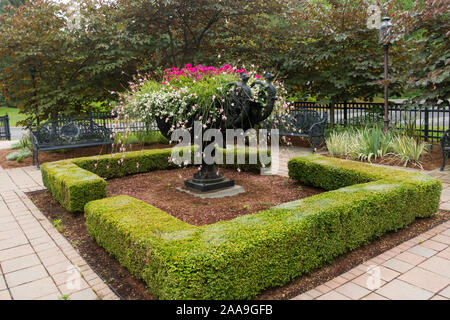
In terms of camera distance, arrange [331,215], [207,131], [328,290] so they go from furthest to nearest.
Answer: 1. [207,131]
2. [331,215]
3. [328,290]

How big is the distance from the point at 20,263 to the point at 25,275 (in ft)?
0.99

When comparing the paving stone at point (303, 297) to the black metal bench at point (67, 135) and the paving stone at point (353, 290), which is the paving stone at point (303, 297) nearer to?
the paving stone at point (353, 290)

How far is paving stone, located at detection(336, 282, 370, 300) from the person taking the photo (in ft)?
8.51

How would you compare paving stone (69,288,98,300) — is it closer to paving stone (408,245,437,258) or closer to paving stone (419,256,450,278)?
paving stone (419,256,450,278)

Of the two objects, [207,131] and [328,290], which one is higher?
[207,131]

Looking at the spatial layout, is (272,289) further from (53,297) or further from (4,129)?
(4,129)

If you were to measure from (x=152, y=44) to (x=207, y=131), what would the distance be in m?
6.09

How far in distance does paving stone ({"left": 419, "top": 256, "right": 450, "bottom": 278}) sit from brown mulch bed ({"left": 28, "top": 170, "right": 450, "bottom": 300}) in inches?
14.6

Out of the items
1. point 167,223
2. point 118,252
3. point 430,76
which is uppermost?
point 430,76

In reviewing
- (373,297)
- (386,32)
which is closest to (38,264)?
(373,297)

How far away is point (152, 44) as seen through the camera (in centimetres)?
998

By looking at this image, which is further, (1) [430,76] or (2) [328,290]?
(1) [430,76]

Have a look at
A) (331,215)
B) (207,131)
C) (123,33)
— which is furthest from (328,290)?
(123,33)
